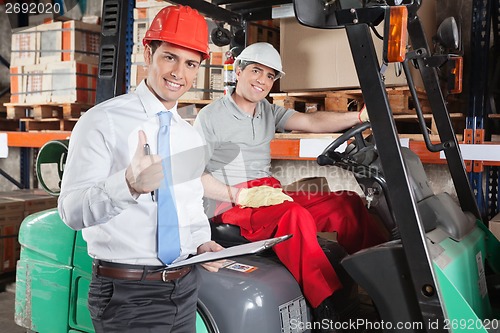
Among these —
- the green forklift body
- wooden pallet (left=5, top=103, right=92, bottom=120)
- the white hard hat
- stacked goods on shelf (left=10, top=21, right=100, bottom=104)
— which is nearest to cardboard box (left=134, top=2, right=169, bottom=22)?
stacked goods on shelf (left=10, top=21, right=100, bottom=104)

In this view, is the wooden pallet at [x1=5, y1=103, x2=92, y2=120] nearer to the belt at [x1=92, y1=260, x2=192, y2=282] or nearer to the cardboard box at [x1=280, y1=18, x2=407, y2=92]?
the cardboard box at [x1=280, y1=18, x2=407, y2=92]

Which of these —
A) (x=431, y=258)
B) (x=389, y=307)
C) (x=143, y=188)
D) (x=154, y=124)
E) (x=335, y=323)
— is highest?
(x=154, y=124)

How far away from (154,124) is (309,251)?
3.81 feet

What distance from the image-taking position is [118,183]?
1721mm

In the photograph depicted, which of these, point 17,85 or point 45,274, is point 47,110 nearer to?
point 17,85

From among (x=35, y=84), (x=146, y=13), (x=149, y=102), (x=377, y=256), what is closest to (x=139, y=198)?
(x=149, y=102)

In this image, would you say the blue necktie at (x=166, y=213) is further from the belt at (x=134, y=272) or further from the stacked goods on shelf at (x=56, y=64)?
the stacked goods on shelf at (x=56, y=64)

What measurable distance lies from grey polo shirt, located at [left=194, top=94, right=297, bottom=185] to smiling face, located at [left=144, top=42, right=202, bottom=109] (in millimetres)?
1297

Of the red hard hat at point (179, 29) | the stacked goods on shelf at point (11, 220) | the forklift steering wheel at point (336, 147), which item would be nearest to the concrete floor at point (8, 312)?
the stacked goods on shelf at point (11, 220)

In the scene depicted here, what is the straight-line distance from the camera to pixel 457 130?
505cm

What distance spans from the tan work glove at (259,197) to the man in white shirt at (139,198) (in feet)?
3.16

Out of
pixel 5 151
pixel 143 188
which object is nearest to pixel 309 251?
pixel 143 188

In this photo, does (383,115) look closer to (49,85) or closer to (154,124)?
(154,124)

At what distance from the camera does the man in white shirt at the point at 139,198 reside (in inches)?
76.2
